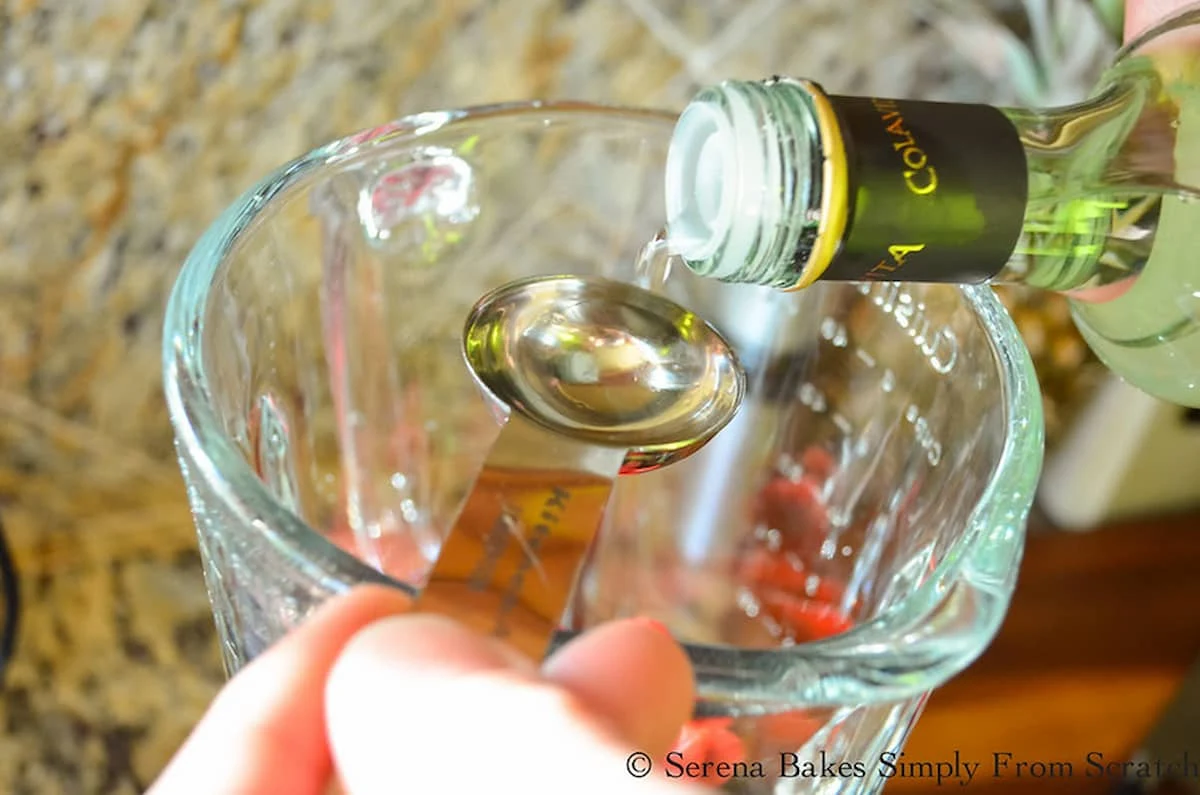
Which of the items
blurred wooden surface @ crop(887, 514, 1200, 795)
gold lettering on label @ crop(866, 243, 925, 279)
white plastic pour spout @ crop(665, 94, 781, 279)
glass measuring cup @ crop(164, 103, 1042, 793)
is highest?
white plastic pour spout @ crop(665, 94, 781, 279)

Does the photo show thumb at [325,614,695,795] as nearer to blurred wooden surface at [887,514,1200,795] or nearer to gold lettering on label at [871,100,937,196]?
gold lettering on label at [871,100,937,196]

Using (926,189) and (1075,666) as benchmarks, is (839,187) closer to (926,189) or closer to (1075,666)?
(926,189)

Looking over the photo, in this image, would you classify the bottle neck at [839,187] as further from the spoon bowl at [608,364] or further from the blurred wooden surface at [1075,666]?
the blurred wooden surface at [1075,666]

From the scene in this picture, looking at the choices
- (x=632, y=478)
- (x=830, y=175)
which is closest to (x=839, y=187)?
(x=830, y=175)

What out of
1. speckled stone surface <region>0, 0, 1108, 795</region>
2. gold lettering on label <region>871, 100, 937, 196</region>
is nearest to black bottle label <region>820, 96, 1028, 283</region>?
gold lettering on label <region>871, 100, 937, 196</region>

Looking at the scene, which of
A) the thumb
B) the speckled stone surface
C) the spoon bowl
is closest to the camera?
the thumb

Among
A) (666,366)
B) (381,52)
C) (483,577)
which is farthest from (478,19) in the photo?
(483,577)

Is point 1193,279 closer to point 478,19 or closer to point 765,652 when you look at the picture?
point 765,652
